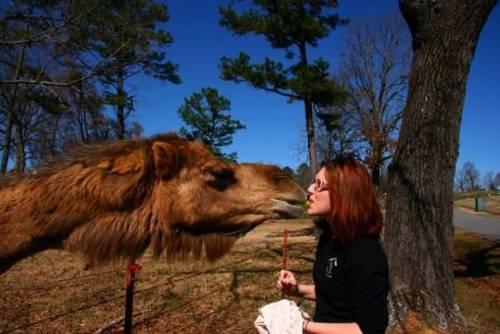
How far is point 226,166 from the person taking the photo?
3121mm

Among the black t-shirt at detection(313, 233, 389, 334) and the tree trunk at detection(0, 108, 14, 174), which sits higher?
the tree trunk at detection(0, 108, 14, 174)

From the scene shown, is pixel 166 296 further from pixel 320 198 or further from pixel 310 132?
pixel 310 132

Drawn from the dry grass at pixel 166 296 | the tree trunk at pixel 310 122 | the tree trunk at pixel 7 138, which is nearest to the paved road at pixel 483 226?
the tree trunk at pixel 310 122

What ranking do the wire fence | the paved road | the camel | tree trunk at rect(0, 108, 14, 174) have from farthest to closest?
1. tree trunk at rect(0, 108, 14, 174)
2. the paved road
3. the wire fence
4. the camel

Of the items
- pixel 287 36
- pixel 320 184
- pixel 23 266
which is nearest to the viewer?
pixel 320 184

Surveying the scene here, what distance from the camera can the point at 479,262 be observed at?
11.8 m

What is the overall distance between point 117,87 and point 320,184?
60.6 feet

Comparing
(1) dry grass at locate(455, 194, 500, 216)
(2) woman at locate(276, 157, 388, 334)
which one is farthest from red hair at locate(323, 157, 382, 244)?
(1) dry grass at locate(455, 194, 500, 216)

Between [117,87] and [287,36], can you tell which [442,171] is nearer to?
[287,36]

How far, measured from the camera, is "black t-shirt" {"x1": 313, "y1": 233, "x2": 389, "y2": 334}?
1855 millimetres

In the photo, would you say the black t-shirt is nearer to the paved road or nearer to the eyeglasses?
the eyeglasses

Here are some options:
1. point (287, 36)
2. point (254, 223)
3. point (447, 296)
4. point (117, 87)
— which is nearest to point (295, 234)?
point (287, 36)

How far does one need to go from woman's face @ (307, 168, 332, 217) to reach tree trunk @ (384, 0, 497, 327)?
3386mm

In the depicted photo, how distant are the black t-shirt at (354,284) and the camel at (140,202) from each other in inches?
37.1
